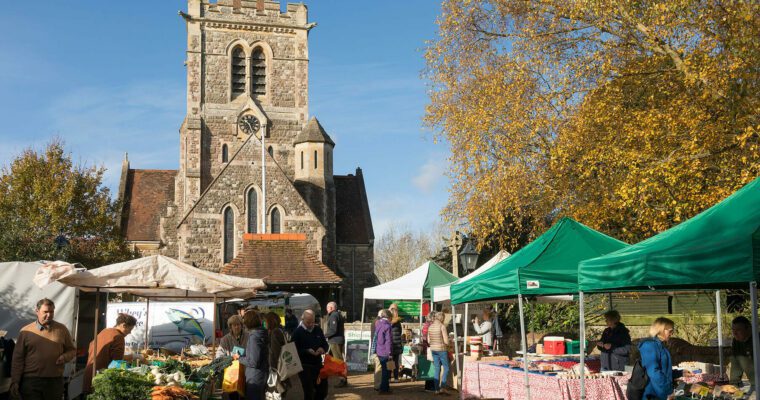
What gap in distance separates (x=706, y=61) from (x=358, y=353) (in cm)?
1114

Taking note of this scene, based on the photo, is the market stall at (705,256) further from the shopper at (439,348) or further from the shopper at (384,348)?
the shopper at (384,348)

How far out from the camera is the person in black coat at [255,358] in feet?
33.1

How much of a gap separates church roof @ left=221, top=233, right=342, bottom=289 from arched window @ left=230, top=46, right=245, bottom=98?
12.7 meters

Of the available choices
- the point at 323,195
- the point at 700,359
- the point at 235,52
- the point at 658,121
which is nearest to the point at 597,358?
the point at 700,359

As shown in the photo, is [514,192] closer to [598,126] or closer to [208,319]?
[598,126]

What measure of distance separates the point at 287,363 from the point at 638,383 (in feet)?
16.3

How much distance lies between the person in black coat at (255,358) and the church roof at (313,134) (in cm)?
3293

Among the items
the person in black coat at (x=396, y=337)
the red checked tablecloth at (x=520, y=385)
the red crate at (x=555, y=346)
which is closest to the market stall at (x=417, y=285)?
the person in black coat at (x=396, y=337)

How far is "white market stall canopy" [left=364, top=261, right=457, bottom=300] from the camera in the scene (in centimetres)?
1964

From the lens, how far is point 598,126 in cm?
1778

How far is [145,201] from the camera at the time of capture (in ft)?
162

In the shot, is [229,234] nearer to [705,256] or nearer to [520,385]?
[520,385]

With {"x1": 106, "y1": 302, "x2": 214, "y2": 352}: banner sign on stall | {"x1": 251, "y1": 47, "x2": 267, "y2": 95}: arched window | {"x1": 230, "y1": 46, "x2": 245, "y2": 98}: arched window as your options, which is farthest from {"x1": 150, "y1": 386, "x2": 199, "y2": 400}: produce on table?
{"x1": 251, "y1": 47, "x2": 267, "y2": 95}: arched window

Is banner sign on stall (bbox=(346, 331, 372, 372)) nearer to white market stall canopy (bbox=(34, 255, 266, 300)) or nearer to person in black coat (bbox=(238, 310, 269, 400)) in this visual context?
white market stall canopy (bbox=(34, 255, 266, 300))
